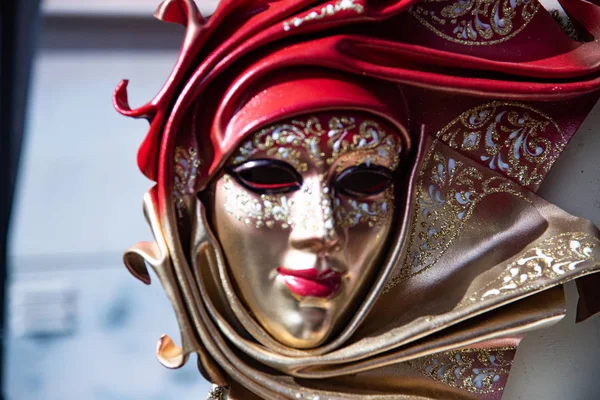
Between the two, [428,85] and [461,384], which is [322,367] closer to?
[461,384]

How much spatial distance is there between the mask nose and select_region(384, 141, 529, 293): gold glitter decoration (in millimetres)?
95

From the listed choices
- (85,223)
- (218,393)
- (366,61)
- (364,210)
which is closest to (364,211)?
(364,210)

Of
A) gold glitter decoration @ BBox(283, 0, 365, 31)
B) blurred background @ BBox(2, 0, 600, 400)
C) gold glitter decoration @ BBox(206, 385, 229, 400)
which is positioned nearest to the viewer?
gold glitter decoration @ BBox(283, 0, 365, 31)

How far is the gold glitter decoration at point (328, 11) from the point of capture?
608 mm

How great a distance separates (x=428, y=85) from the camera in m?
0.65

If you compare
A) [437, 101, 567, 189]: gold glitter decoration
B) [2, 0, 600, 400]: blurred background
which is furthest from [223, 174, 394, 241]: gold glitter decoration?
[2, 0, 600, 400]: blurred background

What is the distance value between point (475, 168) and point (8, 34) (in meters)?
0.49

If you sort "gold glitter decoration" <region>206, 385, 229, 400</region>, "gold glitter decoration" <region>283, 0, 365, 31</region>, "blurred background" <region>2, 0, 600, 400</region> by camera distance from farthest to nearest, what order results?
1. "blurred background" <region>2, 0, 600, 400</region>
2. "gold glitter decoration" <region>206, 385, 229, 400</region>
3. "gold glitter decoration" <region>283, 0, 365, 31</region>

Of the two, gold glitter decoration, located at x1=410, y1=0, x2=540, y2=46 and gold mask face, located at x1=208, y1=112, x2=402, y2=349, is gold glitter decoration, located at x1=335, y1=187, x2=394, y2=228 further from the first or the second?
gold glitter decoration, located at x1=410, y1=0, x2=540, y2=46

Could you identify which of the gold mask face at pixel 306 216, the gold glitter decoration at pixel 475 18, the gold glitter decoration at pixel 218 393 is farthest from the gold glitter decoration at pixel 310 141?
the gold glitter decoration at pixel 218 393

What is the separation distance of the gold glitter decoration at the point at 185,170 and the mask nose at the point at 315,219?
9 cm

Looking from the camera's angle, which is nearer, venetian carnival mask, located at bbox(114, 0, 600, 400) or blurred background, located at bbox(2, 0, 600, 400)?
venetian carnival mask, located at bbox(114, 0, 600, 400)

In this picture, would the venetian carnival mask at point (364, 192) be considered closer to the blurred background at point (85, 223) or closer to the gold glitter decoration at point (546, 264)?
Answer: the gold glitter decoration at point (546, 264)

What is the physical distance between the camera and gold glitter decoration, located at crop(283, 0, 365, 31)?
608 mm
